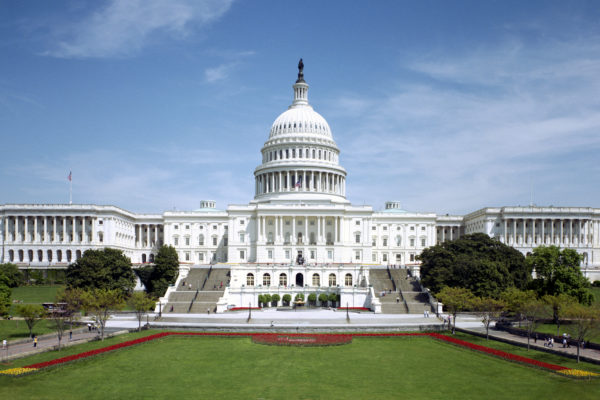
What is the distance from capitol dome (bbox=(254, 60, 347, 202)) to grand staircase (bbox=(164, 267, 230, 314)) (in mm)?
33671

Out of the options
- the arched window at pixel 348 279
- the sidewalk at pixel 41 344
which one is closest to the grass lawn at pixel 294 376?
the sidewalk at pixel 41 344

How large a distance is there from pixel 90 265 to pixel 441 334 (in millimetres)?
50873

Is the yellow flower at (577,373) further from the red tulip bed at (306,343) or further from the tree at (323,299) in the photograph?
the tree at (323,299)

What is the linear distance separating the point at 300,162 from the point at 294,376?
9292 centimetres

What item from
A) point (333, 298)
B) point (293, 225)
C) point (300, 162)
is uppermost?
point (300, 162)

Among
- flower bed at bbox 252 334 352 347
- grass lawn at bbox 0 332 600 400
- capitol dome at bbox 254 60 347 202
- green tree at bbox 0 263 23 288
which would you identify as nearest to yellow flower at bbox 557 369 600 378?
grass lawn at bbox 0 332 600 400

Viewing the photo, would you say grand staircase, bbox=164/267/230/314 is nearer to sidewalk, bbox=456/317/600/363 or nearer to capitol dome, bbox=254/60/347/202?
capitol dome, bbox=254/60/347/202

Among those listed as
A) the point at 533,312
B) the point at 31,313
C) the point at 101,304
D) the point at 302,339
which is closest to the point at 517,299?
the point at 533,312

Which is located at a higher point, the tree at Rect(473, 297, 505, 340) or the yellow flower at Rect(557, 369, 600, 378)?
the tree at Rect(473, 297, 505, 340)

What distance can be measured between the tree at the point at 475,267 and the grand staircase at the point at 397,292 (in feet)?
8.46

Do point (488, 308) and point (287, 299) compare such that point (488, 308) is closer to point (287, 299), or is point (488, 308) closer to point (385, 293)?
point (385, 293)

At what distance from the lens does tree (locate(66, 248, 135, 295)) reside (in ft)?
268

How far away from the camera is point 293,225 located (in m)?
117

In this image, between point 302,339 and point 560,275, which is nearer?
point 302,339
